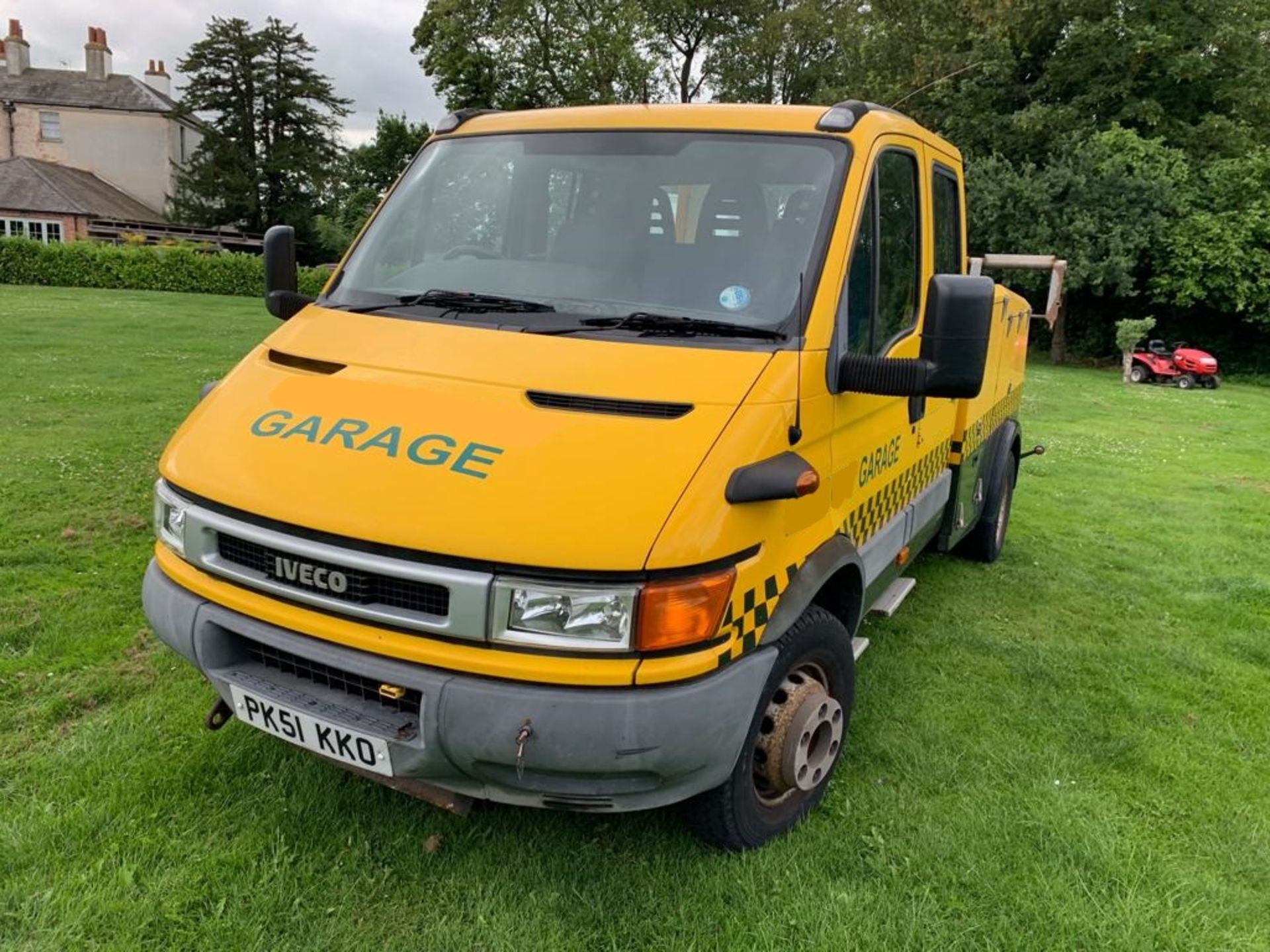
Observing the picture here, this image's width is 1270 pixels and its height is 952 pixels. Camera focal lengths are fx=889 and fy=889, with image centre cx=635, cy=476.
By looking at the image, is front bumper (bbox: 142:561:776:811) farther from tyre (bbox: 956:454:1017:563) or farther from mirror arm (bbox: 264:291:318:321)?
tyre (bbox: 956:454:1017:563)

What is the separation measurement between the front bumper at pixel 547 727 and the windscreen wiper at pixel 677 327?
3.19 ft

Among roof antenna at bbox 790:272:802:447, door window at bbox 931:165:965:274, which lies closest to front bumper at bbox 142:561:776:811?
roof antenna at bbox 790:272:802:447

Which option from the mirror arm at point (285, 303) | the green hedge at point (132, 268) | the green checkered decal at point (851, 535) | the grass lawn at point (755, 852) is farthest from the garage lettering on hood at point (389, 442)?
the green hedge at point (132, 268)

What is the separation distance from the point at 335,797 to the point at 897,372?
7.61 feet

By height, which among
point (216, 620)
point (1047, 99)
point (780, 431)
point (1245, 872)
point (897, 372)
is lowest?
point (1245, 872)

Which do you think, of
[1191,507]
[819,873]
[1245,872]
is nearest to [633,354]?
[819,873]

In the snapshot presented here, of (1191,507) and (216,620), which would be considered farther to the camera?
(1191,507)

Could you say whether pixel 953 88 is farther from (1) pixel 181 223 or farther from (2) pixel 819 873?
(1) pixel 181 223

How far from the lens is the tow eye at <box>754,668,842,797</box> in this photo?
9.06ft

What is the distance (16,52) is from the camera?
43.1m

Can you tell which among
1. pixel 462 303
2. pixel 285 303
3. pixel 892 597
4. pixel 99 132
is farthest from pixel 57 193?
pixel 892 597

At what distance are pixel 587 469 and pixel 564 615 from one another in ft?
1.24

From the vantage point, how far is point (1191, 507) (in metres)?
7.98

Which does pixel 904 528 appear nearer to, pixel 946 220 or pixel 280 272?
pixel 946 220
